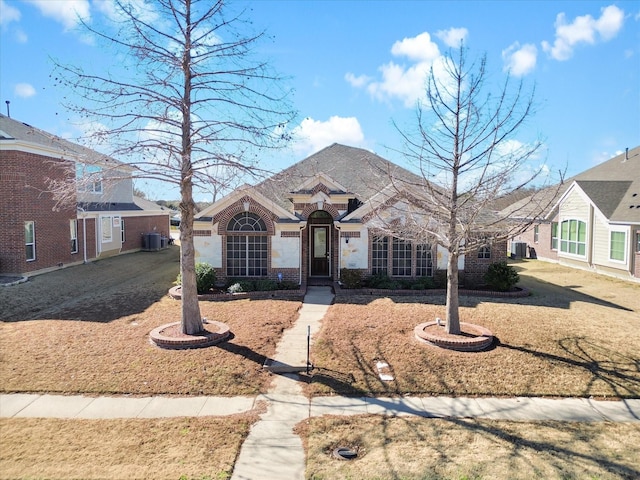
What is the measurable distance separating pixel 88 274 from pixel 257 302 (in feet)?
33.5

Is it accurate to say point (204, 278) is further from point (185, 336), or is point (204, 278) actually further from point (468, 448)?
point (468, 448)

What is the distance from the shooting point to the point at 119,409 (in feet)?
24.2

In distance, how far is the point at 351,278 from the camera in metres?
17.0

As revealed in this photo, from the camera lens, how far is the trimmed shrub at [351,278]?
1700 centimetres

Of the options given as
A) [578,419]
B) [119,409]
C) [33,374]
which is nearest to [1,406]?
[33,374]

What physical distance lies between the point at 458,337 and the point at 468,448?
14.9 ft

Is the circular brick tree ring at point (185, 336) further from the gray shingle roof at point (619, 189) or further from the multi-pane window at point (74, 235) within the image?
the gray shingle roof at point (619, 189)

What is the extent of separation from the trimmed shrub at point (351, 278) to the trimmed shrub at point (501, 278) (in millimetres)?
5132

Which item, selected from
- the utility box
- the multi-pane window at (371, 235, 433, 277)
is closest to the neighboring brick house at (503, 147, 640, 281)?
the utility box

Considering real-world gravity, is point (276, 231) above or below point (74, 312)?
above

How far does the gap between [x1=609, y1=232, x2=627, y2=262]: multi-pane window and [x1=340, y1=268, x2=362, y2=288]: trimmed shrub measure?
43.6 ft

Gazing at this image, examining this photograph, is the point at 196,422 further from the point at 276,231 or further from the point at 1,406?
the point at 276,231

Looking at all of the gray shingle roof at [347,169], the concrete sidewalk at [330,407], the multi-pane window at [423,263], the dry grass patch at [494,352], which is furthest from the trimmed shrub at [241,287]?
the concrete sidewalk at [330,407]

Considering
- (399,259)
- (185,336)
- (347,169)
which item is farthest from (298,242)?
(185,336)
